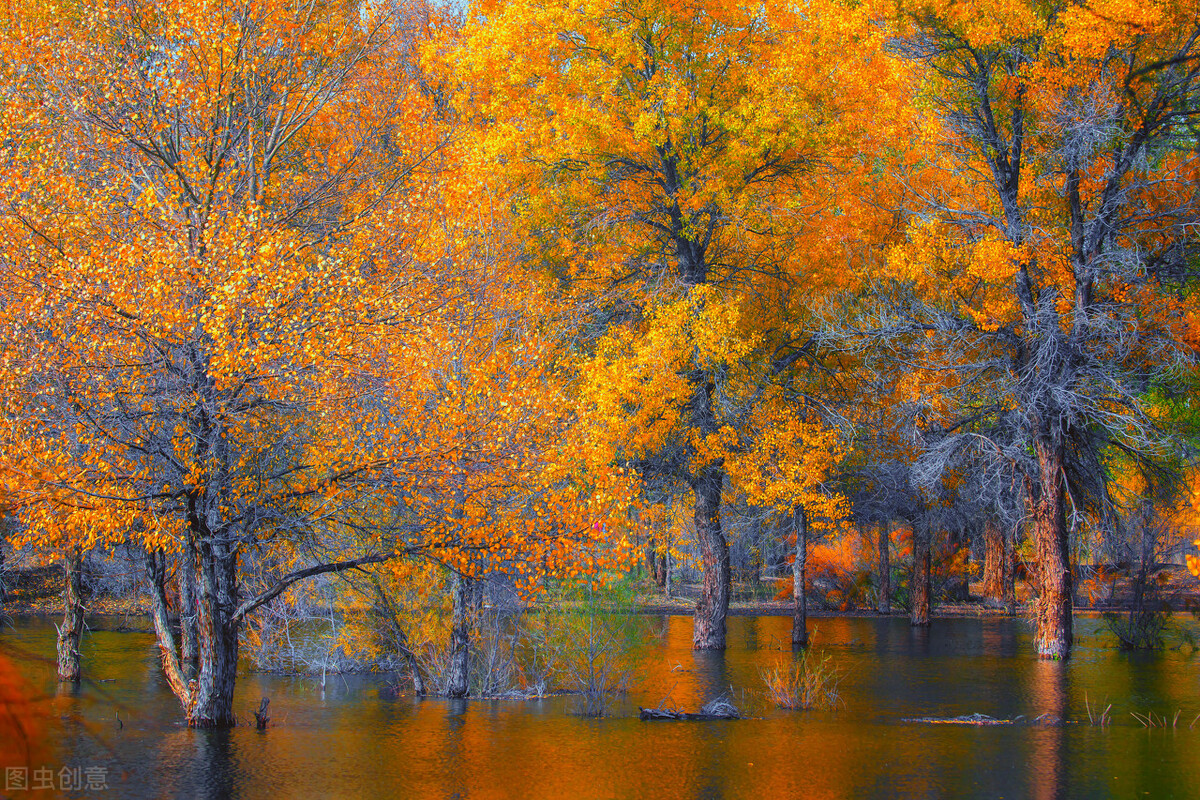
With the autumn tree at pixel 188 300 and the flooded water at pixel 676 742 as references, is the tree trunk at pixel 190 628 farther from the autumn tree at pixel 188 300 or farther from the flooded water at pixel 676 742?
the flooded water at pixel 676 742

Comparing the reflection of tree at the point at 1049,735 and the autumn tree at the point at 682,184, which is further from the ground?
the autumn tree at the point at 682,184

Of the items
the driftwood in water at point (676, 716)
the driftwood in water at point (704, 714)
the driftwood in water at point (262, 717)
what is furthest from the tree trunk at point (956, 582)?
the driftwood in water at point (262, 717)

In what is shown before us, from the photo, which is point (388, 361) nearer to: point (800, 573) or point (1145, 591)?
point (800, 573)

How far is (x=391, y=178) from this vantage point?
17.0m

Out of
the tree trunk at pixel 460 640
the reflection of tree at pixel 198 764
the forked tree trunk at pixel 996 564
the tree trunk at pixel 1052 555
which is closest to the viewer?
the reflection of tree at pixel 198 764

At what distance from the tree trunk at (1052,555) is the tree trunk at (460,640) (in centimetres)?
1196

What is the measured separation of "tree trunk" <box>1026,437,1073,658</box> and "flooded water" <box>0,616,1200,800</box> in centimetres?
63

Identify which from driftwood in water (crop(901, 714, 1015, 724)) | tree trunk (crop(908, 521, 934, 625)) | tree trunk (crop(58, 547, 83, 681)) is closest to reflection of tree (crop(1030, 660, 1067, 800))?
driftwood in water (crop(901, 714, 1015, 724))

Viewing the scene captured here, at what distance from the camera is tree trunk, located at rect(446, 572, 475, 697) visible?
16.6 meters

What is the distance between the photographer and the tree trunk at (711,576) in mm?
23531

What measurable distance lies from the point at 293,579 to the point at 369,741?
2731 mm

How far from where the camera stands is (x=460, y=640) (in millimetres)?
17109

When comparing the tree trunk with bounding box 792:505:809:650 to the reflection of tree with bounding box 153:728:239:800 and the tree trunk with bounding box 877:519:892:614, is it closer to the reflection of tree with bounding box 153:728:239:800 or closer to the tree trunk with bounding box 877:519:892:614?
the tree trunk with bounding box 877:519:892:614

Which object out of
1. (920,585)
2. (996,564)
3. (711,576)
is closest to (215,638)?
(711,576)
